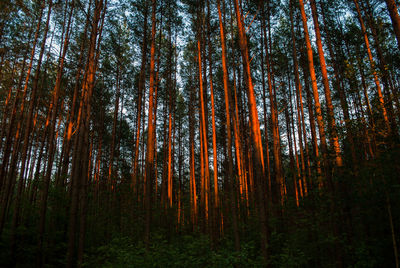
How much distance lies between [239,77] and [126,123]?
12.0m

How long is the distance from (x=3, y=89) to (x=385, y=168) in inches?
662

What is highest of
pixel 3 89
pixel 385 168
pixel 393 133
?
pixel 3 89

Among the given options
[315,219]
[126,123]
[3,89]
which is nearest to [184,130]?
[126,123]

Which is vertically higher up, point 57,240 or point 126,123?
point 126,123

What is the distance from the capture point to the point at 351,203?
4.61 m

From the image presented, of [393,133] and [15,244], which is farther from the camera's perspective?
[15,244]

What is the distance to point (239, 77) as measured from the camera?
12.7m

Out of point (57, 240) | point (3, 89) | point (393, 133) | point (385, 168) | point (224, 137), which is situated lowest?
point (57, 240)

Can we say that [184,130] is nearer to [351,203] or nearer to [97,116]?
[97,116]

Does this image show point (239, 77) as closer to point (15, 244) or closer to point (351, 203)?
point (351, 203)

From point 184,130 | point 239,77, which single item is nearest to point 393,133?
point 239,77

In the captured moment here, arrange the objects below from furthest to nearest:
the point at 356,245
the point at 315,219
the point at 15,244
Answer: the point at 15,244
the point at 315,219
the point at 356,245

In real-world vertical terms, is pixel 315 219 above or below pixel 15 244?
above

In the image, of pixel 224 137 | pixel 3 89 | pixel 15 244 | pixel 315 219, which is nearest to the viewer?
pixel 315 219
